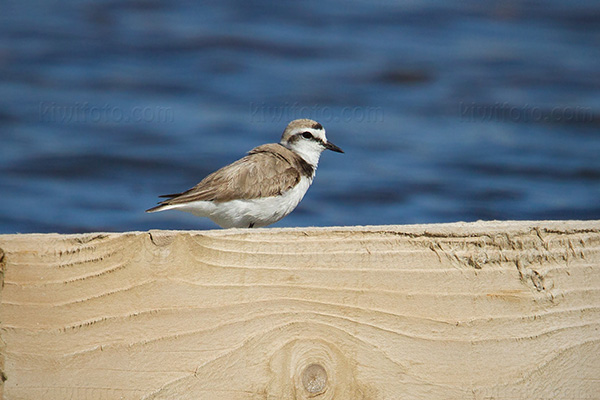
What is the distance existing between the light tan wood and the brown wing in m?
2.57

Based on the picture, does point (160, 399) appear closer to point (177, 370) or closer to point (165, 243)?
point (177, 370)

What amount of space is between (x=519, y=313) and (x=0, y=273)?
1450mm

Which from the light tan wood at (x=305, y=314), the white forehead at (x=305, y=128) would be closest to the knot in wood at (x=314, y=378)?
the light tan wood at (x=305, y=314)

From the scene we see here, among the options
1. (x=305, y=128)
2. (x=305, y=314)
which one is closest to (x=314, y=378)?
(x=305, y=314)

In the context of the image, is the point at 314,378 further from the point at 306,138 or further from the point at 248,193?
the point at 306,138

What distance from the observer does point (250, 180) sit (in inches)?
195

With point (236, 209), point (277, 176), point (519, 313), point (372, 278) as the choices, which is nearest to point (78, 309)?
point (372, 278)

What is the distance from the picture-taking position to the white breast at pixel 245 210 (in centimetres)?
481

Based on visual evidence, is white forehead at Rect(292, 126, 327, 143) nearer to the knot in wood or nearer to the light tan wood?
the light tan wood

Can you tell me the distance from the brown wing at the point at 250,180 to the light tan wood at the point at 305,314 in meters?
2.57

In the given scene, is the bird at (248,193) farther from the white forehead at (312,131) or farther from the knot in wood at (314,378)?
the knot in wood at (314,378)

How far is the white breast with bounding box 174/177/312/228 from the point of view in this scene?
4.81m

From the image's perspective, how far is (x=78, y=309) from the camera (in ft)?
7.01

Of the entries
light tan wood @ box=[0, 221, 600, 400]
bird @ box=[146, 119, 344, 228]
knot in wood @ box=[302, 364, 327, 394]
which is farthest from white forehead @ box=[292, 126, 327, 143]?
knot in wood @ box=[302, 364, 327, 394]
